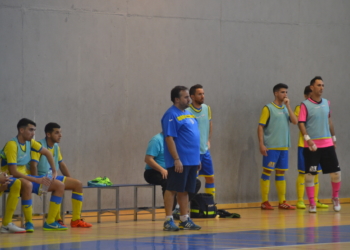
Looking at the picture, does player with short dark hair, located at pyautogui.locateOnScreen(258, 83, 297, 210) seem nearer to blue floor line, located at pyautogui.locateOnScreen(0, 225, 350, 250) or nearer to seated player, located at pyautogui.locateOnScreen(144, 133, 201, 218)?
seated player, located at pyautogui.locateOnScreen(144, 133, 201, 218)

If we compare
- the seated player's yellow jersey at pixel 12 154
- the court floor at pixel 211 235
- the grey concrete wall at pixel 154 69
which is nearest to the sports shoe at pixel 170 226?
the court floor at pixel 211 235

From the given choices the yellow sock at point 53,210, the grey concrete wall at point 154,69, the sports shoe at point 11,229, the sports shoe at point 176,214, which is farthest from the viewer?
the grey concrete wall at point 154,69

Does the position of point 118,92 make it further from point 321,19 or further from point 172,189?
point 321,19

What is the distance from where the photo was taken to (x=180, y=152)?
812 centimetres

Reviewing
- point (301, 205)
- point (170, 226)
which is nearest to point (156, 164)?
point (170, 226)

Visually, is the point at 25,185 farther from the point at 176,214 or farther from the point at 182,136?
the point at 176,214

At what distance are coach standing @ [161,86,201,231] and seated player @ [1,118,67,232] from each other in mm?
1464

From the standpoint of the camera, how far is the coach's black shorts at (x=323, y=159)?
34.2 feet

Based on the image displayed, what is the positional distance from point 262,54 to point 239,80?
2.26ft

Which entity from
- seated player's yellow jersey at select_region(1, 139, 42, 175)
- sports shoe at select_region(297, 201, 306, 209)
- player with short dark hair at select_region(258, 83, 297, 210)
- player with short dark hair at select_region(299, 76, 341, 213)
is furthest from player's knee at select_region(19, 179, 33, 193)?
sports shoe at select_region(297, 201, 306, 209)

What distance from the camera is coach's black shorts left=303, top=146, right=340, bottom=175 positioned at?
34.2 ft

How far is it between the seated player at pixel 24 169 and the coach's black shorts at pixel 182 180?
1.50m

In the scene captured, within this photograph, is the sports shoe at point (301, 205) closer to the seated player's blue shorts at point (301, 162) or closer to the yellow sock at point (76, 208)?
the seated player's blue shorts at point (301, 162)

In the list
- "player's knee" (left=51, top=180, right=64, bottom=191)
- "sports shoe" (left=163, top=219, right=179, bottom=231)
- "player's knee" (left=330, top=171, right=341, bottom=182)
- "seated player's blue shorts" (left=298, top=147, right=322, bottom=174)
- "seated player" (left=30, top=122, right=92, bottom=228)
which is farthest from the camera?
"seated player's blue shorts" (left=298, top=147, right=322, bottom=174)
